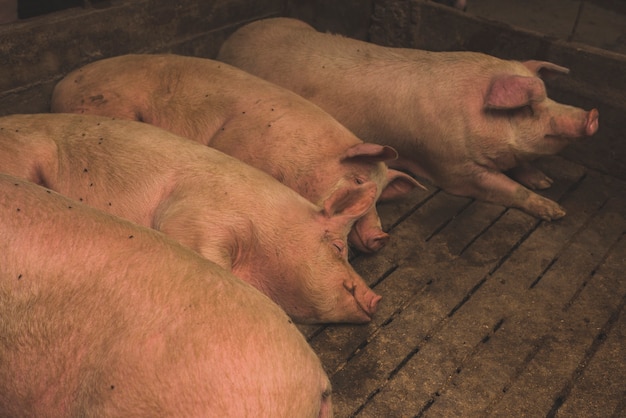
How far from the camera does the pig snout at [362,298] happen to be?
264 cm

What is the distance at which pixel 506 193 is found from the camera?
3832mm

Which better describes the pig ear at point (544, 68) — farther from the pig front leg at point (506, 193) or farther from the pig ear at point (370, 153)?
the pig ear at point (370, 153)

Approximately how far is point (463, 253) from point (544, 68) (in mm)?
1271

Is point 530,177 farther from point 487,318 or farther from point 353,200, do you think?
point 353,200

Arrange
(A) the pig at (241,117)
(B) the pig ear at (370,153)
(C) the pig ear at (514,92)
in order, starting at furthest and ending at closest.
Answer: (C) the pig ear at (514,92) → (A) the pig at (241,117) → (B) the pig ear at (370,153)

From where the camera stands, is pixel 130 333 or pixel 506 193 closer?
pixel 130 333

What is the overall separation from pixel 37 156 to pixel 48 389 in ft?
4.14

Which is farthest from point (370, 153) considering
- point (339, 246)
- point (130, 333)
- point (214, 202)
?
point (130, 333)

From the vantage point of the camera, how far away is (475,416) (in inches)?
101

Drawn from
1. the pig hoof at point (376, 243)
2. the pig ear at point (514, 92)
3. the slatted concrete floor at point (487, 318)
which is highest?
the pig ear at point (514, 92)

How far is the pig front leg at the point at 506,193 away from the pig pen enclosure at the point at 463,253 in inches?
2.1

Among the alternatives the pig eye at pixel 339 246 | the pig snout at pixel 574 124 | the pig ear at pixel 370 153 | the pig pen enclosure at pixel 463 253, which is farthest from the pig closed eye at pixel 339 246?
the pig snout at pixel 574 124

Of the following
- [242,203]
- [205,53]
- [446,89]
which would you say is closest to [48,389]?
[242,203]

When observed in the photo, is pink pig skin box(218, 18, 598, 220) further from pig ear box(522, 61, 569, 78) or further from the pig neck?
the pig neck
